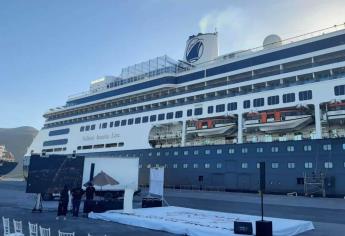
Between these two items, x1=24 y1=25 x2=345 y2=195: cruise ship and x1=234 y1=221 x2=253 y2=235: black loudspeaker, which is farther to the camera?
x1=24 y1=25 x2=345 y2=195: cruise ship

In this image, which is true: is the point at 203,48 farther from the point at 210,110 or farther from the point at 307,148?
the point at 307,148

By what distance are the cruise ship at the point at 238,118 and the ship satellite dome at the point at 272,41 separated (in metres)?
0.11

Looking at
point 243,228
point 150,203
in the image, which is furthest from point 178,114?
point 243,228

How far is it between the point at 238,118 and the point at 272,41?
10540 mm

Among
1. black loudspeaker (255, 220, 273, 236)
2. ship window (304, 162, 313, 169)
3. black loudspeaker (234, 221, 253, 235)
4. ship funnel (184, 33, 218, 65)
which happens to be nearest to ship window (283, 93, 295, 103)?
ship window (304, 162, 313, 169)

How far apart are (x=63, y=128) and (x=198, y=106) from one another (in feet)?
100

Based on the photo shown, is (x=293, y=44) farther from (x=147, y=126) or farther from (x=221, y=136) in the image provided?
(x=147, y=126)

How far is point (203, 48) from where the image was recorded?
4519 centimetres

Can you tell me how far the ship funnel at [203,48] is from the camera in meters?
44.8

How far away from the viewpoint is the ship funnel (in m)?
44.8

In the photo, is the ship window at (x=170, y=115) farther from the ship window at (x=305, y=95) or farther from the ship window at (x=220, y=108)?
the ship window at (x=305, y=95)

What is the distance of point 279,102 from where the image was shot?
30719 mm

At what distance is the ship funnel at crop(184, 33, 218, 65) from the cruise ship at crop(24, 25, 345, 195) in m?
0.15

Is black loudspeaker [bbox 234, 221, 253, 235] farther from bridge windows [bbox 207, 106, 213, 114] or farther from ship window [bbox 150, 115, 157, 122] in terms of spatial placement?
ship window [bbox 150, 115, 157, 122]
